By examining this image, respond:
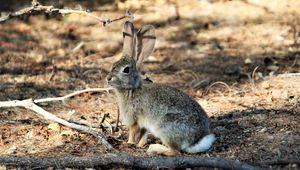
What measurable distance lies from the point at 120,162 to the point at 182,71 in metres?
3.93

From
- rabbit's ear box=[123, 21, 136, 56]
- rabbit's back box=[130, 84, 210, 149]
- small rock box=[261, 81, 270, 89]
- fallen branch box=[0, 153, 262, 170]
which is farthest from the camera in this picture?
small rock box=[261, 81, 270, 89]

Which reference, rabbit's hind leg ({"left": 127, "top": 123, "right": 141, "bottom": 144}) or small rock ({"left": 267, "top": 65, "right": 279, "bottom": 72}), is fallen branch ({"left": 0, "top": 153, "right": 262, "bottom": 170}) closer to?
rabbit's hind leg ({"left": 127, "top": 123, "right": 141, "bottom": 144})

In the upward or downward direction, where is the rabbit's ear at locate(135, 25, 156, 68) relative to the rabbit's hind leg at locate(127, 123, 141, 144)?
upward

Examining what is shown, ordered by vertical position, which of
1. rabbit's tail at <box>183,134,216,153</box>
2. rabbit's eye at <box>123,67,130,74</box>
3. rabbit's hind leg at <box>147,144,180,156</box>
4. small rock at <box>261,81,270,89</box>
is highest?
rabbit's eye at <box>123,67,130,74</box>

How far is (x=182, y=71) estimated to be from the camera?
29.4ft

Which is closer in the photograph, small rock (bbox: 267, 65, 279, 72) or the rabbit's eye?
the rabbit's eye

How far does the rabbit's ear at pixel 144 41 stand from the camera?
609 centimetres

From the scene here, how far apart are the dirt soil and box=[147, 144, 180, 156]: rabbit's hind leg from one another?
0.30 feet

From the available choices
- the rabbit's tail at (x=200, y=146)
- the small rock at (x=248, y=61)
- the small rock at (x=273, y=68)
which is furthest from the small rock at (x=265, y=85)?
the rabbit's tail at (x=200, y=146)

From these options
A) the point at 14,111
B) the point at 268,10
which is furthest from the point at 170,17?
the point at 14,111

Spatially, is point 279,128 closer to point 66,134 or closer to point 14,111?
point 66,134

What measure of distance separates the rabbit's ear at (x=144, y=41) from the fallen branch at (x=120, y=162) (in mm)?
1238

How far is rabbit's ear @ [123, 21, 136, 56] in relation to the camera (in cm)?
607

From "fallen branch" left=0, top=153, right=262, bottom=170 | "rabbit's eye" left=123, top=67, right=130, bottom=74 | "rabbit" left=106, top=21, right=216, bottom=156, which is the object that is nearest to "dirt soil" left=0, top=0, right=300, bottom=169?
"rabbit" left=106, top=21, right=216, bottom=156
